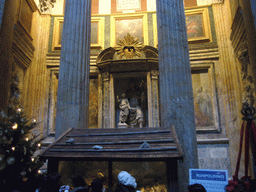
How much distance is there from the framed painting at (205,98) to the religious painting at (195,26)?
1672mm

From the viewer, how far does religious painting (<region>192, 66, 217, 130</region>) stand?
1014cm

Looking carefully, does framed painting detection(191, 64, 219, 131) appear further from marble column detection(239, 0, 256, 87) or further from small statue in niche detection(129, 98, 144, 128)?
marble column detection(239, 0, 256, 87)

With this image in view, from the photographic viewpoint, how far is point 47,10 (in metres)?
11.9

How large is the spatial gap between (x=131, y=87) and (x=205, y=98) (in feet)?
11.6

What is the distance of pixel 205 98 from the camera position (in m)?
10.4

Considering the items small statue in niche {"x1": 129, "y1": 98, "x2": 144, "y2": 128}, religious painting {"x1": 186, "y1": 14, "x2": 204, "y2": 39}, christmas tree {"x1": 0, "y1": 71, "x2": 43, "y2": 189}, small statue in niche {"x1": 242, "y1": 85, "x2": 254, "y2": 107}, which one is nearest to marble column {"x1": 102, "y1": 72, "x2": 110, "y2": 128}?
small statue in niche {"x1": 129, "y1": 98, "x2": 144, "y2": 128}

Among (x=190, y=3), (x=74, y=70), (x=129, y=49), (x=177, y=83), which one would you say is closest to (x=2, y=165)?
(x=74, y=70)

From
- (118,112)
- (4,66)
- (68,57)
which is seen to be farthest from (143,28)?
(4,66)

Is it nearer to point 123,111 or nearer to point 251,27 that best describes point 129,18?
point 123,111

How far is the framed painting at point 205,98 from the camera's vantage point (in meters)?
10.1

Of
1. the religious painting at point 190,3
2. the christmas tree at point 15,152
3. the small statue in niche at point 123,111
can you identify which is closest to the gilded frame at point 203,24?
the religious painting at point 190,3

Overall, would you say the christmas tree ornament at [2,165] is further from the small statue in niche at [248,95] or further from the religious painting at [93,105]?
the small statue in niche at [248,95]

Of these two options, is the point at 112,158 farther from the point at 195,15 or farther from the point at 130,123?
the point at 195,15

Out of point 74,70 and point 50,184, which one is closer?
point 50,184
